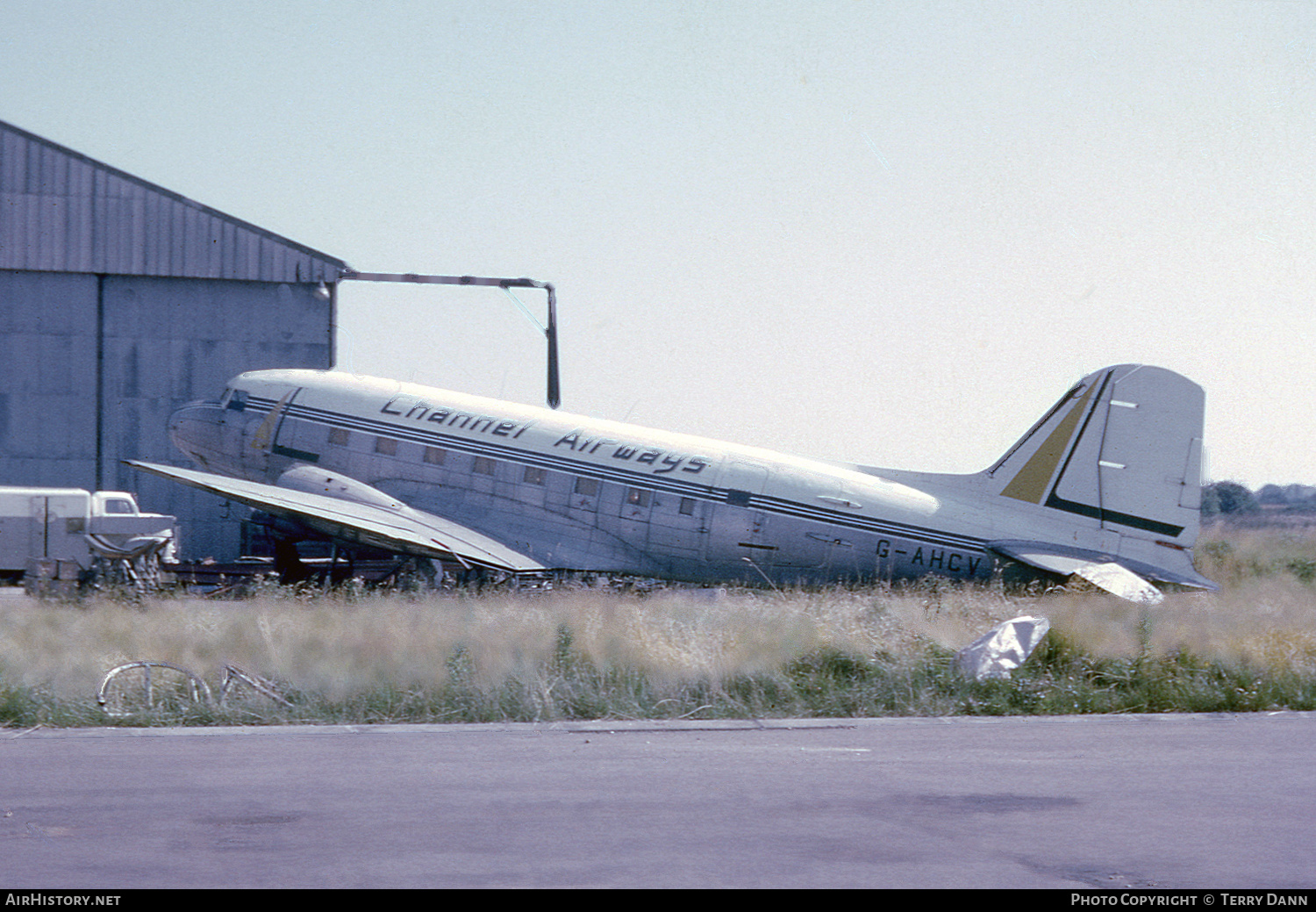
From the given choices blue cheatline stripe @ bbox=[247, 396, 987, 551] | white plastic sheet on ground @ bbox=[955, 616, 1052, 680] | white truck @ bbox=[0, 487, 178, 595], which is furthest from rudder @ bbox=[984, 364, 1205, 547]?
white truck @ bbox=[0, 487, 178, 595]

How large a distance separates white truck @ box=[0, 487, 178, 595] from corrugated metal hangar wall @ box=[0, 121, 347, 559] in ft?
15.6

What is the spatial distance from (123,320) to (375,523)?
13335 millimetres

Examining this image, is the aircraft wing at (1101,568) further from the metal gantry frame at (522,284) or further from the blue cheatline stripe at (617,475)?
the metal gantry frame at (522,284)

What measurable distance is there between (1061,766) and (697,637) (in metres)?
5.78

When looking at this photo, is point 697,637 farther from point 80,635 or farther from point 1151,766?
point 80,635

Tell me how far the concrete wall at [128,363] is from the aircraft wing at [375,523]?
9407 millimetres

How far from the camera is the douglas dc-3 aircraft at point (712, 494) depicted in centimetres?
2006

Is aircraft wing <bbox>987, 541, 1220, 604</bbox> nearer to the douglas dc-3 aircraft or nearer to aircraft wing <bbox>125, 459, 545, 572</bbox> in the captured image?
the douglas dc-3 aircraft

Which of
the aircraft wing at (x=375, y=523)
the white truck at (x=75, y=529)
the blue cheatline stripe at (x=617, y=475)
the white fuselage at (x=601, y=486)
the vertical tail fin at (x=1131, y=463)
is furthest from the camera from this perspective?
the white fuselage at (x=601, y=486)

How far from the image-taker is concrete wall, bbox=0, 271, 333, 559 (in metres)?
29.5

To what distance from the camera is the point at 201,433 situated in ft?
82.9

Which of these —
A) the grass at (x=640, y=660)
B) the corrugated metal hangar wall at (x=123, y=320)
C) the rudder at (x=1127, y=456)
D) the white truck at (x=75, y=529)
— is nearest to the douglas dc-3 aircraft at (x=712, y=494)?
the rudder at (x=1127, y=456)

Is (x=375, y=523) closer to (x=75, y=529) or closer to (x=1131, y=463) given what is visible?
(x=75, y=529)
